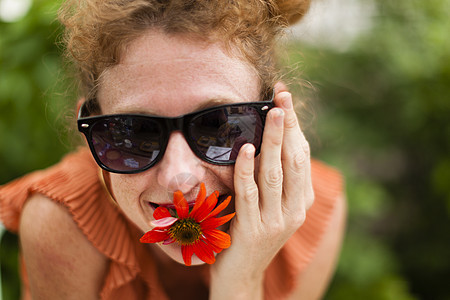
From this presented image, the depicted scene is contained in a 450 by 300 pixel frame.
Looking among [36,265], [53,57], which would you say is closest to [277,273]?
[36,265]

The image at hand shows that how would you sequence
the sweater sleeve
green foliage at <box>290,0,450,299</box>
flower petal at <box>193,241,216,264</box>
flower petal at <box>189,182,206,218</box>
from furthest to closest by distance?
green foliage at <box>290,0,450,299</box> < the sweater sleeve < flower petal at <box>193,241,216,264</box> < flower petal at <box>189,182,206,218</box>

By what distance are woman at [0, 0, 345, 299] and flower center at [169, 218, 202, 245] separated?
0.16ft

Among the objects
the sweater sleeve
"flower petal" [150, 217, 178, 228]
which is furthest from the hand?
the sweater sleeve

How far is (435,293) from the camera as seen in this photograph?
320 centimetres

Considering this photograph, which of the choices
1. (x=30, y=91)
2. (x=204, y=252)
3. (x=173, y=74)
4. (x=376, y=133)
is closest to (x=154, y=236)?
(x=204, y=252)

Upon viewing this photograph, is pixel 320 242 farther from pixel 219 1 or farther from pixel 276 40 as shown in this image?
pixel 219 1

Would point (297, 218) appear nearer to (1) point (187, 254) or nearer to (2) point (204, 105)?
(1) point (187, 254)

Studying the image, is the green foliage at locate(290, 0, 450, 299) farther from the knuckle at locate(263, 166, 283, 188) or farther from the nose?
the nose

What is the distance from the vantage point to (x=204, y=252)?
136 centimetres

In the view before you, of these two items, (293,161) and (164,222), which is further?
(293,161)

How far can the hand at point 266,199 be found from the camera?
1.35 meters

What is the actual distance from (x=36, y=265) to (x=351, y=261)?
2.21 metres

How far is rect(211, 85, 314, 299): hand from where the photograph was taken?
1.35 m

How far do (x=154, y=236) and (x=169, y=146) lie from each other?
29cm
